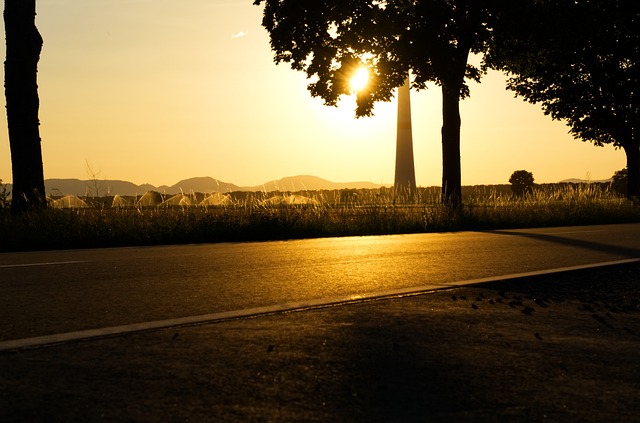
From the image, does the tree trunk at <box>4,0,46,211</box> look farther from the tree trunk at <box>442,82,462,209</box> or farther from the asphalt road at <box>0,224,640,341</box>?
the tree trunk at <box>442,82,462,209</box>

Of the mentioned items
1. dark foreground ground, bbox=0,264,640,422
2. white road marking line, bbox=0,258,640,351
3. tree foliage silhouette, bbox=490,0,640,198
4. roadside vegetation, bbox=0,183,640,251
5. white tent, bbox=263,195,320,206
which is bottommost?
dark foreground ground, bbox=0,264,640,422

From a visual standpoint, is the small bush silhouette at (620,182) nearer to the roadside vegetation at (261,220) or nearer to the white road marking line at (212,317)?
the roadside vegetation at (261,220)

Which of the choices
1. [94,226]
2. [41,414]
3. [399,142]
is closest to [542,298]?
[41,414]

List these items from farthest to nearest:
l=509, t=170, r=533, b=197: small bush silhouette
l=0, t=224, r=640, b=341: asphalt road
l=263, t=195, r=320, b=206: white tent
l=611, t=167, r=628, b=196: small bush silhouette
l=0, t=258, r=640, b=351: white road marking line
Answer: l=509, t=170, r=533, b=197: small bush silhouette → l=611, t=167, r=628, b=196: small bush silhouette → l=263, t=195, r=320, b=206: white tent → l=0, t=224, r=640, b=341: asphalt road → l=0, t=258, r=640, b=351: white road marking line

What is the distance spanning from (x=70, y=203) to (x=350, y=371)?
1603cm

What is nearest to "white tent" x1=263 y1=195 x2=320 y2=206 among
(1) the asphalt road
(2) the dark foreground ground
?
(1) the asphalt road

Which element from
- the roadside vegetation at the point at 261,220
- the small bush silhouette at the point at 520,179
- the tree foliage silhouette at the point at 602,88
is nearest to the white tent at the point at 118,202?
the roadside vegetation at the point at 261,220

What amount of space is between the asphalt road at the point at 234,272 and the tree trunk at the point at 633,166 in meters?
23.5

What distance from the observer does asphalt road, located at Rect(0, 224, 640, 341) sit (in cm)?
677

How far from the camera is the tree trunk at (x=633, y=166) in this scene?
1457 inches

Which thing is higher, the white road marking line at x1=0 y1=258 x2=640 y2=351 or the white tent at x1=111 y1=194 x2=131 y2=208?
the white tent at x1=111 y1=194 x2=131 y2=208

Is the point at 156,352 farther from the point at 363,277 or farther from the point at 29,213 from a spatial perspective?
the point at 29,213

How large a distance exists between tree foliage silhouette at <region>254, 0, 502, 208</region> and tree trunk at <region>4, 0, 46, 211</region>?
10.8 metres

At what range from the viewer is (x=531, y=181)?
81438 millimetres
